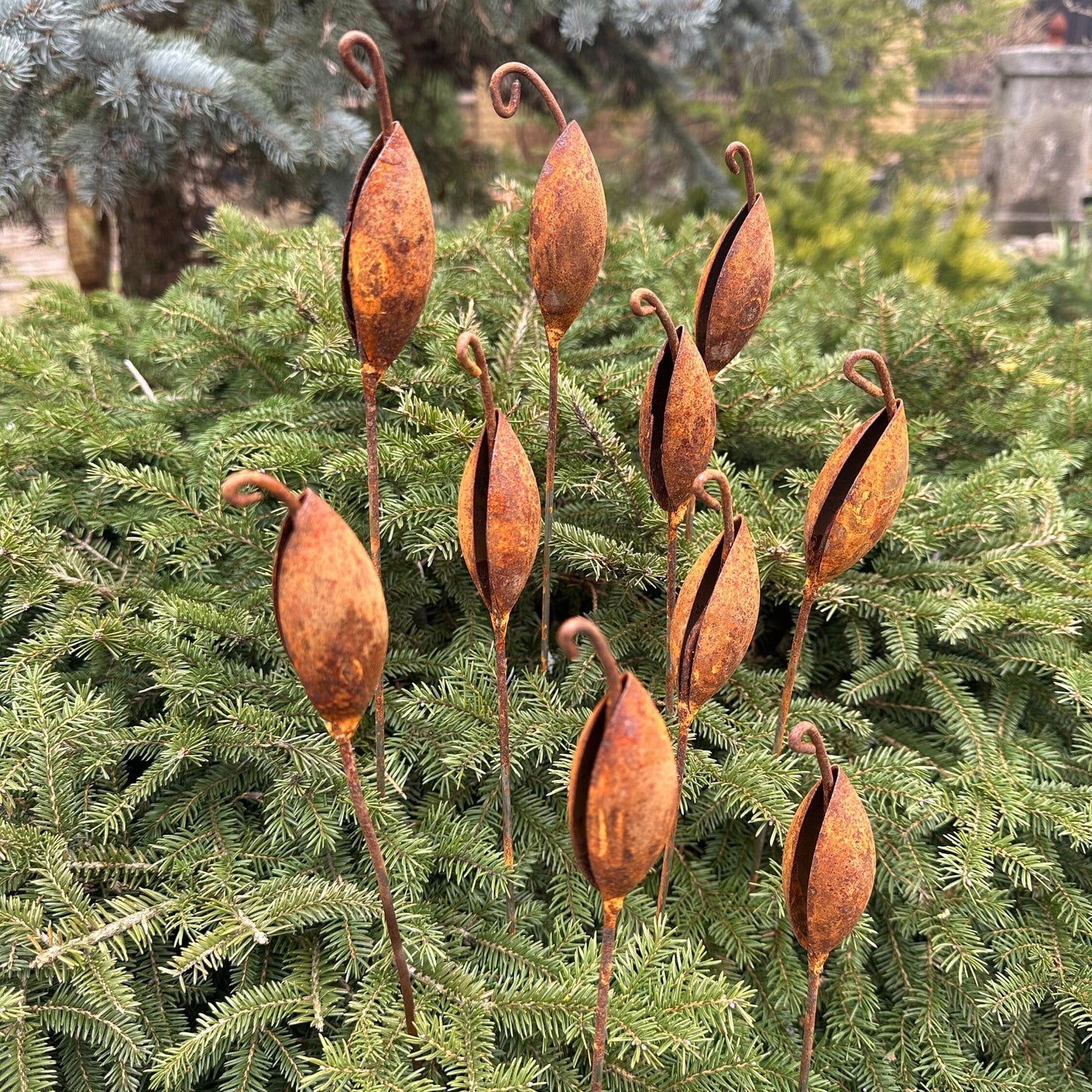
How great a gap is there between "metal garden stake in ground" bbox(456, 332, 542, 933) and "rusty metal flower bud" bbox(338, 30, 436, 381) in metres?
0.05

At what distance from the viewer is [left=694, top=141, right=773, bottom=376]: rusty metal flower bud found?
0.69 m

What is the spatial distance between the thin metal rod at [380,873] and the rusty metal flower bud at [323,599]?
57 mm

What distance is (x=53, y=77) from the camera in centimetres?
138

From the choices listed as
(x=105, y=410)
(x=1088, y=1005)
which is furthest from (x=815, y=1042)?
(x=105, y=410)

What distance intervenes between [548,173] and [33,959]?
26.4 inches

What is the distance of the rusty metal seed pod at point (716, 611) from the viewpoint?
0.57 meters

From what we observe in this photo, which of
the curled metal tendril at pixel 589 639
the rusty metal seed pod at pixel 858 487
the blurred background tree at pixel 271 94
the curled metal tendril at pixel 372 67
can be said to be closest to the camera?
the curled metal tendril at pixel 589 639

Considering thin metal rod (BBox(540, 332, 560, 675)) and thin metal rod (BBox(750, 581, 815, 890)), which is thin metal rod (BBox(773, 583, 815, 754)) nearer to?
thin metal rod (BBox(750, 581, 815, 890))

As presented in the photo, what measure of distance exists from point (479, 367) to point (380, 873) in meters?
0.32

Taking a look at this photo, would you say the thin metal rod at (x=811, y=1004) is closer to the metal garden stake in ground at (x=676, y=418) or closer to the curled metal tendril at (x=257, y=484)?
the metal garden stake in ground at (x=676, y=418)

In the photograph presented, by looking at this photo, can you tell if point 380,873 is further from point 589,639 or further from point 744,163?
point 744,163

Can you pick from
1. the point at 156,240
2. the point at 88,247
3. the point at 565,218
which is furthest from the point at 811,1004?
the point at 88,247

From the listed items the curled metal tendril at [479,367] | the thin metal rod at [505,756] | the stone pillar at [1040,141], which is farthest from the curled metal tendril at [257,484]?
the stone pillar at [1040,141]

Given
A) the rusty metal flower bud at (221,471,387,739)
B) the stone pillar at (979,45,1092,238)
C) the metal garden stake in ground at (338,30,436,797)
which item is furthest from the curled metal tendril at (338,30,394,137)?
the stone pillar at (979,45,1092,238)
